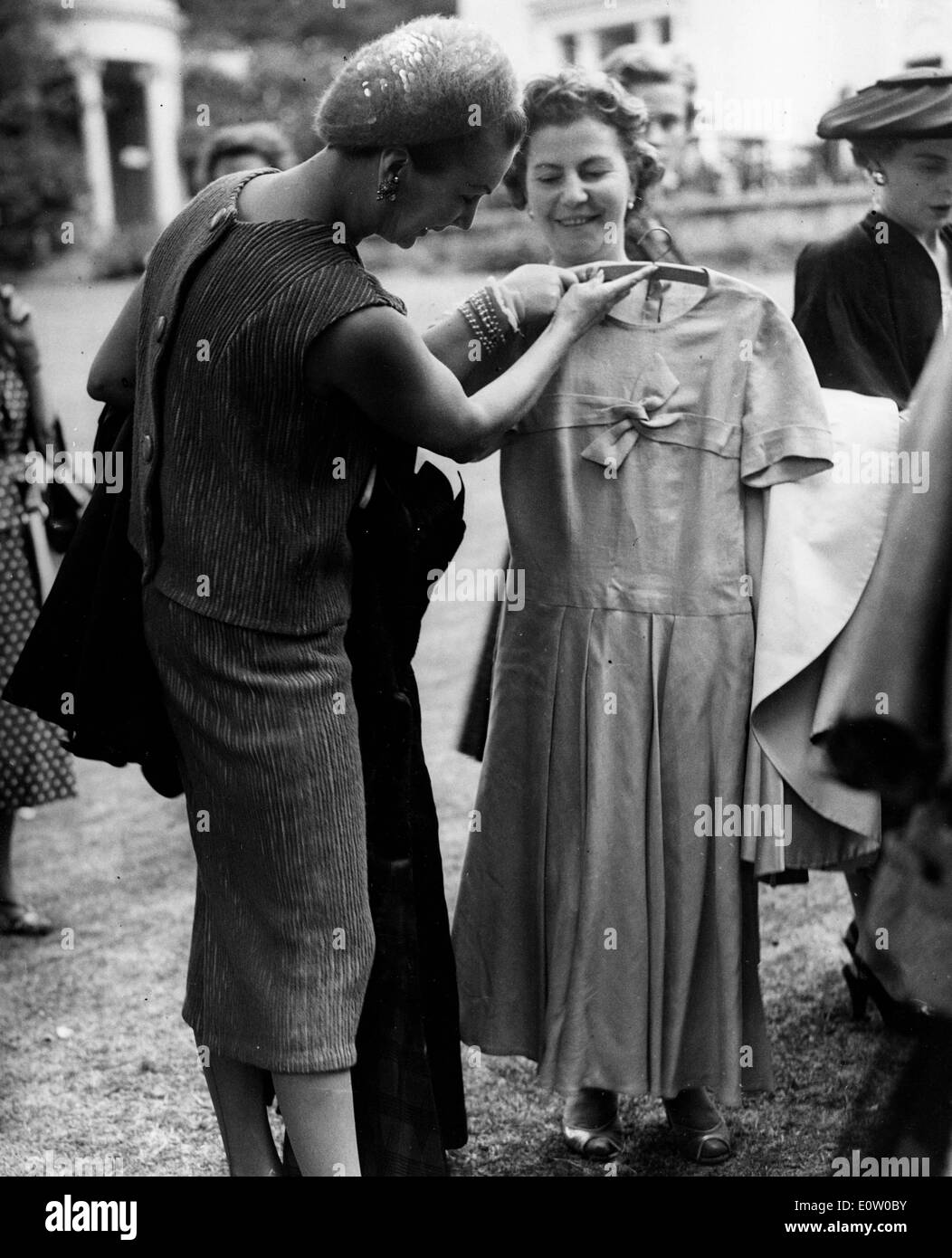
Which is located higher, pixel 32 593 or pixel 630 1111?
pixel 32 593

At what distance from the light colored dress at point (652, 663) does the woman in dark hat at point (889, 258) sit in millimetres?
508

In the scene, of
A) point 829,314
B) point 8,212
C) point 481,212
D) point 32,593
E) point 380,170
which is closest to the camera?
point 380,170

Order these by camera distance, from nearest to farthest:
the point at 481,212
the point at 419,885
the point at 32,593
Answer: the point at 419,885 → the point at 32,593 → the point at 481,212

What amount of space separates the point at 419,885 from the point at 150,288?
1118 millimetres

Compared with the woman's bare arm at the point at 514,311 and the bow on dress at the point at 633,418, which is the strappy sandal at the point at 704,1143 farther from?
the woman's bare arm at the point at 514,311

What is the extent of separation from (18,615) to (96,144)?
55.0ft

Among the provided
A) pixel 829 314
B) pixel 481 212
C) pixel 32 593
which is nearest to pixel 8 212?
pixel 481 212

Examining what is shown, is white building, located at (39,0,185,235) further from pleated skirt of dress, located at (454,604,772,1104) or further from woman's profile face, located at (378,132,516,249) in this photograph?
woman's profile face, located at (378,132,516,249)

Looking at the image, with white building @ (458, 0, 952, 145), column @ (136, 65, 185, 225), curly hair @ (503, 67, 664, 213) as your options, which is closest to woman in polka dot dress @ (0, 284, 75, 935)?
white building @ (458, 0, 952, 145)

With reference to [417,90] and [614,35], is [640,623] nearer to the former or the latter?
[417,90]

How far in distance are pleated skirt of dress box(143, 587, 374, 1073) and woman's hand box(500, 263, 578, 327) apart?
71 cm

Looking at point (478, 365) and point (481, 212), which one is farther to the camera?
point (481, 212)

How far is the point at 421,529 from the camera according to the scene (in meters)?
2.37

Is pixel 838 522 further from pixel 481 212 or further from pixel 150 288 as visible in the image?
pixel 481 212
